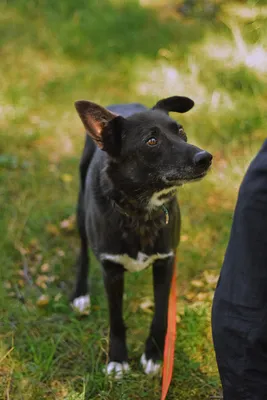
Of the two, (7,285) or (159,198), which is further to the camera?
(7,285)

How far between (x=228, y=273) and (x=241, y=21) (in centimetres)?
601

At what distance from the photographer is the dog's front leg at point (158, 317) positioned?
8.84ft

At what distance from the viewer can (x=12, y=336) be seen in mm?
2828

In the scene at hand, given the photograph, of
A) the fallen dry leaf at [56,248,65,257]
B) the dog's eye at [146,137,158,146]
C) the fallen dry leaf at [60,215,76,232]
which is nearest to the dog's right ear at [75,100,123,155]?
the dog's eye at [146,137,158,146]

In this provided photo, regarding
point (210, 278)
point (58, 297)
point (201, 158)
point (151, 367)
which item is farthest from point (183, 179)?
point (58, 297)

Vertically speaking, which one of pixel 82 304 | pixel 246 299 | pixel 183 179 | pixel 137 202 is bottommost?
pixel 82 304

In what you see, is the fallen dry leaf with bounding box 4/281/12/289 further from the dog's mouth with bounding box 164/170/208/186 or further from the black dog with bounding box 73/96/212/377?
the dog's mouth with bounding box 164/170/208/186

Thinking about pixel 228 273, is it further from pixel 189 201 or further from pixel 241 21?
pixel 241 21

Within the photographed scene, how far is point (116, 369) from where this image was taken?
8.81 ft

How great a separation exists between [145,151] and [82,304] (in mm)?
1319

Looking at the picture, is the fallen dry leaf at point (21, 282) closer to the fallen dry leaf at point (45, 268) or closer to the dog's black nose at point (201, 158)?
the fallen dry leaf at point (45, 268)

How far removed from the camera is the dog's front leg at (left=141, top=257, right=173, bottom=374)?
106 inches

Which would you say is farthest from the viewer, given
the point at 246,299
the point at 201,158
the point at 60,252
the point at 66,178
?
the point at 66,178

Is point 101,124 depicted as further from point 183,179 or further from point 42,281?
point 42,281
